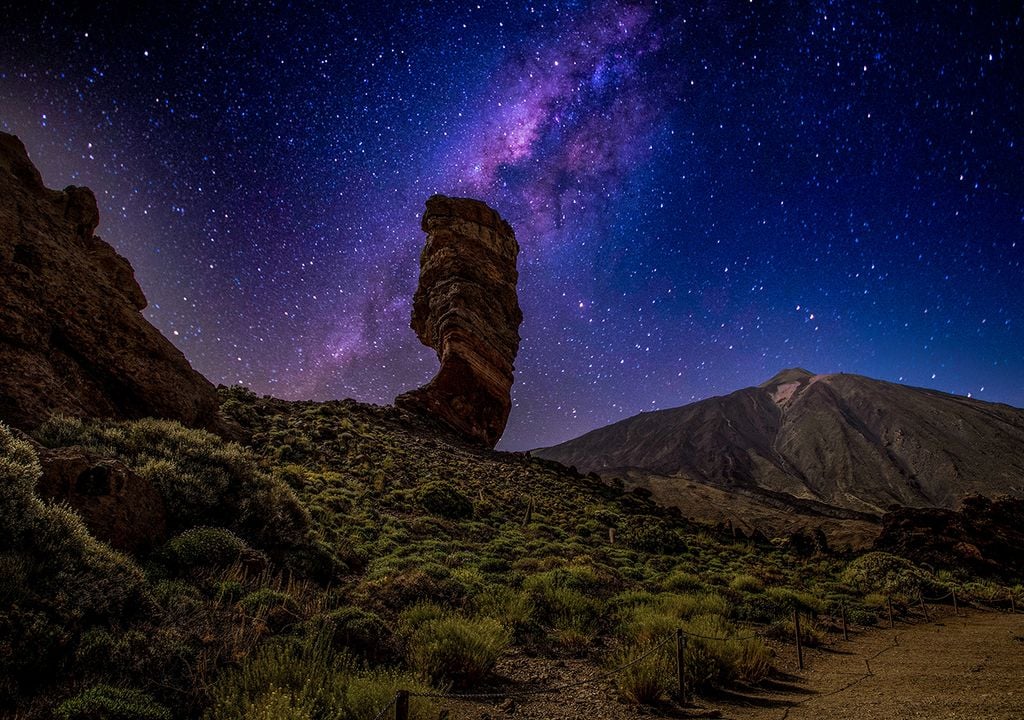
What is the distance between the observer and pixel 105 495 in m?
6.58

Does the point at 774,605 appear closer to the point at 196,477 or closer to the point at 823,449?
the point at 196,477

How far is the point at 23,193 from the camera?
1239cm

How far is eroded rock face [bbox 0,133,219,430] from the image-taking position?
30.7 ft

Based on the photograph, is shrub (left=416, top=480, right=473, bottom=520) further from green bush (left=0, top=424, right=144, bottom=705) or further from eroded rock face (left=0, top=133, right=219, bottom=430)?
green bush (left=0, top=424, right=144, bottom=705)

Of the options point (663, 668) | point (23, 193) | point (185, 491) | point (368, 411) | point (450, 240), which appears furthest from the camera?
point (450, 240)

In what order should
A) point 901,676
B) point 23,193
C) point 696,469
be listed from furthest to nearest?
1. point 696,469
2. point 23,193
3. point 901,676

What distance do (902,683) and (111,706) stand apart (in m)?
9.77

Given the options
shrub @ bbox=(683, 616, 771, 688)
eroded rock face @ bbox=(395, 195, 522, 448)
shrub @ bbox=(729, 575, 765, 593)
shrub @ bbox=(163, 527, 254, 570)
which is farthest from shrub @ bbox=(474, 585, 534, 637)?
eroded rock face @ bbox=(395, 195, 522, 448)

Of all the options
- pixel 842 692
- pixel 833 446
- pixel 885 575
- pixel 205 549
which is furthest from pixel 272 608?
pixel 833 446

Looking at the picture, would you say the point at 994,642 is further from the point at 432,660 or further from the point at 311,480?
the point at 311,480

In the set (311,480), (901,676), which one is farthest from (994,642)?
(311,480)

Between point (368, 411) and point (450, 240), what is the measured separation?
1663cm

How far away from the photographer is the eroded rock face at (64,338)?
9367 millimetres

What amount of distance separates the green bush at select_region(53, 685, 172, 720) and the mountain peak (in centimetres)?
20530
